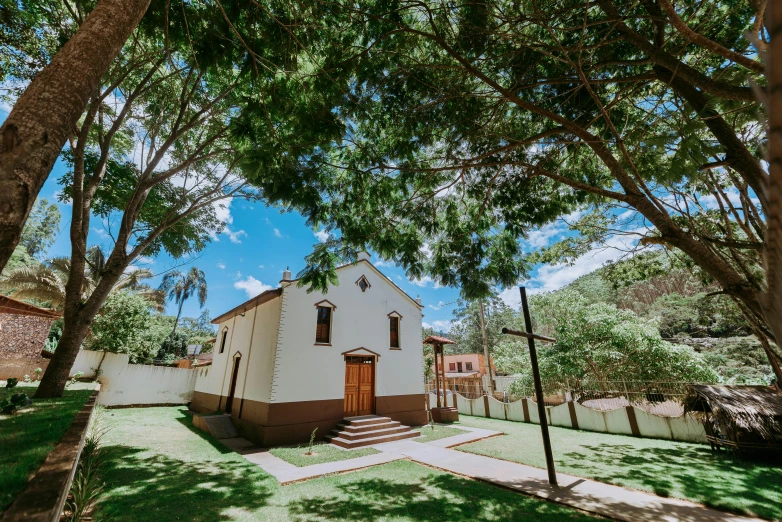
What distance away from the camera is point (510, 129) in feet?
23.0

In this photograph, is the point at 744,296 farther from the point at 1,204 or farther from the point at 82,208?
the point at 82,208

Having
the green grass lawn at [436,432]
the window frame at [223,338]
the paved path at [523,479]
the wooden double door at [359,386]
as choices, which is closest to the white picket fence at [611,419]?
the green grass lawn at [436,432]

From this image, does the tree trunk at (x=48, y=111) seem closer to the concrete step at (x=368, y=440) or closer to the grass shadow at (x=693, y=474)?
the grass shadow at (x=693, y=474)

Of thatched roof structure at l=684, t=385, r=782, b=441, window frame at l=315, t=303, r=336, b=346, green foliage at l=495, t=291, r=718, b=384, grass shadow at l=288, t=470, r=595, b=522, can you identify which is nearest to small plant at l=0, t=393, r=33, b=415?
grass shadow at l=288, t=470, r=595, b=522

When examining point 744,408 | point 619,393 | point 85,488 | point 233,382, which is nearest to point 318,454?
point 85,488

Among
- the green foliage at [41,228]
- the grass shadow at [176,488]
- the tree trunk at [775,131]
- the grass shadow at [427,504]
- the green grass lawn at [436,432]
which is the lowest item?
the grass shadow at [427,504]

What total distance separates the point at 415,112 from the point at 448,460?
30.1 ft

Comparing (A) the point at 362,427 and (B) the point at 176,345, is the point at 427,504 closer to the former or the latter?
(A) the point at 362,427

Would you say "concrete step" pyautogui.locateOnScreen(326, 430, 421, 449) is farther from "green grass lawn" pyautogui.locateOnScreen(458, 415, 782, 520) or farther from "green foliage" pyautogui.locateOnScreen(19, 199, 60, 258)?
"green foliage" pyautogui.locateOnScreen(19, 199, 60, 258)

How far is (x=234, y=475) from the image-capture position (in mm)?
7777

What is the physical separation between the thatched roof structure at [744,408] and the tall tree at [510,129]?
15.3 feet

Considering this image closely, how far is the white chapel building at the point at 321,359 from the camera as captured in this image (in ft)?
37.1

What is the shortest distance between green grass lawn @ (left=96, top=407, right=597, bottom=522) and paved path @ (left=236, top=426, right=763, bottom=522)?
16.1 inches

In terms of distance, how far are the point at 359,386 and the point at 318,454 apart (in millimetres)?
3702
